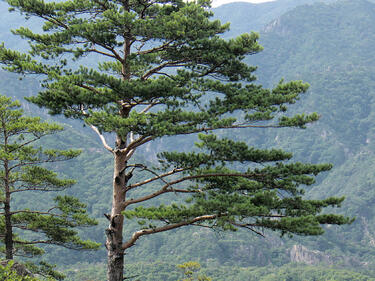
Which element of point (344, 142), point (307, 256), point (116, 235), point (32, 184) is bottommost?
point (116, 235)

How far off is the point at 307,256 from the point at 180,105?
115449 millimetres

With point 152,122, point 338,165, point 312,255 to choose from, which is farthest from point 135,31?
point 338,165

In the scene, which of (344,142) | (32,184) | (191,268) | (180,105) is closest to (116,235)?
(180,105)

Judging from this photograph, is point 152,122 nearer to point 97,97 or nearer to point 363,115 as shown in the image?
point 97,97

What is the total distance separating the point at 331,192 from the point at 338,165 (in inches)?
628

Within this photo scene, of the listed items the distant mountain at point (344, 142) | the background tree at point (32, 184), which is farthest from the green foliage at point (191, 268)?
the distant mountain at point (344, 142)

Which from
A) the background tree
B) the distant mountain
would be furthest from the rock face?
the background tree

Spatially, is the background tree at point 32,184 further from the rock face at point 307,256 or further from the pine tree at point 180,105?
the rock face at point 307,256

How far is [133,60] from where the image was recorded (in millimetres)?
11555

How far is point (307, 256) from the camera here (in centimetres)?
11888

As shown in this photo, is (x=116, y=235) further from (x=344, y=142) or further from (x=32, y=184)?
(x=344, y=142)

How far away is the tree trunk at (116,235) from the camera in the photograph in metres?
11.0

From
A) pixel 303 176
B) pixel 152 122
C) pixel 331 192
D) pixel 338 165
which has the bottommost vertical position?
pixel 303 176

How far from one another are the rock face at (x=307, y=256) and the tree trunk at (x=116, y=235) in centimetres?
11331
